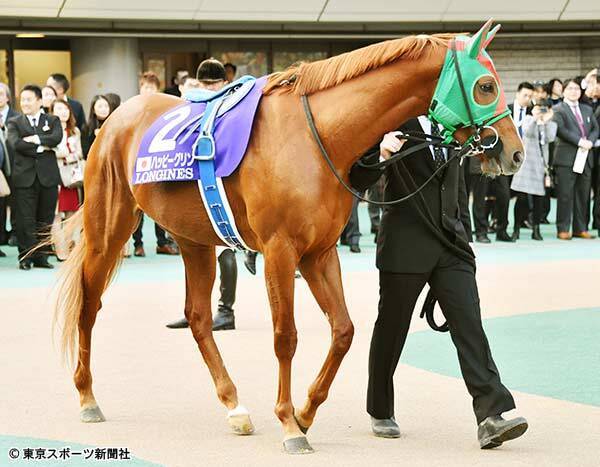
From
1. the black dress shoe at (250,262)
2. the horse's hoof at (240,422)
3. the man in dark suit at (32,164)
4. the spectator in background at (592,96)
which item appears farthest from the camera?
the spectator in background at (592,96)

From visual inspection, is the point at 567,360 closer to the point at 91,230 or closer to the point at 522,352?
the point at 522,352

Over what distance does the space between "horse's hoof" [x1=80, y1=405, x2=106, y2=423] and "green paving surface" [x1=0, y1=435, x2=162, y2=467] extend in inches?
18.2

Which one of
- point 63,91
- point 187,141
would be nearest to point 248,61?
point 63,91

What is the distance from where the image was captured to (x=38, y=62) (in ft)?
68.0

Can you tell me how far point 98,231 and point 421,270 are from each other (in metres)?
1.94

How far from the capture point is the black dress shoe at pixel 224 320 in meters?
9.06

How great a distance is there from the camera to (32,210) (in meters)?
13.4

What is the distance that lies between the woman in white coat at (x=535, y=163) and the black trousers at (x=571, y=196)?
22cm

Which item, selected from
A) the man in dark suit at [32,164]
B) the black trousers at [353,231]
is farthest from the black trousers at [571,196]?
the man in dark suit at [32,164]

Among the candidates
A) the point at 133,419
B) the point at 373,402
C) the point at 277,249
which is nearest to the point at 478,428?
the point at 373,402

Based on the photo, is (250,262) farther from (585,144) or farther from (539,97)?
(539,97)

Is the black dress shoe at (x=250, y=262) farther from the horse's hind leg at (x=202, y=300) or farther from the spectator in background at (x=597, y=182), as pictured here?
the spectator in background at (x=597, y=182)

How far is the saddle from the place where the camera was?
5.63 meters

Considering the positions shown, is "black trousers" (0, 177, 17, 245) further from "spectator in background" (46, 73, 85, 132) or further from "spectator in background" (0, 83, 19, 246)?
"spectator in background" (46, 73, 85, 132)
